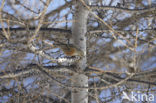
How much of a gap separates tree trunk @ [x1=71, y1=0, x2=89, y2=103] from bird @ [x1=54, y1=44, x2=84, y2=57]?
0.17ft

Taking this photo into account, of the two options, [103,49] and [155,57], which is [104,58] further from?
[155,57]

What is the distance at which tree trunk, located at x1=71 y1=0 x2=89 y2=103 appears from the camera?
7.16 ft

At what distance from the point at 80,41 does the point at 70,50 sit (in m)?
0.18

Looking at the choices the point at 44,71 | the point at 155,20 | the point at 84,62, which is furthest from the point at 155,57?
the point at 44,71

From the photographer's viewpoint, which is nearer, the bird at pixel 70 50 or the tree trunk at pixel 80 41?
the bird at pixel 70 50

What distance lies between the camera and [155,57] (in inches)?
144

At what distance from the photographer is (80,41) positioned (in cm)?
222

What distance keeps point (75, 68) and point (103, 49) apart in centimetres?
149

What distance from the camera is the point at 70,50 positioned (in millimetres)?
2094

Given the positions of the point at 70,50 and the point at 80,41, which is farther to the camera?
the point at 80,41

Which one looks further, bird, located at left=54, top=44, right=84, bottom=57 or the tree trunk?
the tree trunk

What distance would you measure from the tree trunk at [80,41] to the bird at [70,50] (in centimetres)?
5

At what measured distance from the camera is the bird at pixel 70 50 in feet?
→ 6.82

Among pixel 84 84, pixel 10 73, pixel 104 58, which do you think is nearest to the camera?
pixel 10 73
